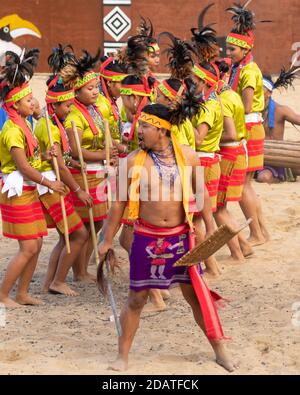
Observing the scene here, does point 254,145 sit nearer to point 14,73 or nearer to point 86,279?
point 86,279

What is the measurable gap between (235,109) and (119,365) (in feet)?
10.7

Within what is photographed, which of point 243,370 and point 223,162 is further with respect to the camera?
point 223,162

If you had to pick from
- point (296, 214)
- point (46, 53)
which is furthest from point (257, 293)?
point (46, 53)

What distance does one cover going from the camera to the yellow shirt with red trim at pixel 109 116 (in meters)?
8.63

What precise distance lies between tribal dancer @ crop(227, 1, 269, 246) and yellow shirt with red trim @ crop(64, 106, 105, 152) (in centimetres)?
189

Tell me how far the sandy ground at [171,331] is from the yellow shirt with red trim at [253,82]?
1.48 m

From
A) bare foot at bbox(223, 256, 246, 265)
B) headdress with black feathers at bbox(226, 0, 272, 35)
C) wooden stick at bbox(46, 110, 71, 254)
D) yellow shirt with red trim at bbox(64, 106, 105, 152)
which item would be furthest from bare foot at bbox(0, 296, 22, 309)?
headdress with black feathers at bbox(226, 0, 272, 35)

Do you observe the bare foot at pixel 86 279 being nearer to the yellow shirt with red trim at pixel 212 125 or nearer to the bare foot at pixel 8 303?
the bare foot at pixel 8 303

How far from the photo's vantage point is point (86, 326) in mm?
7598

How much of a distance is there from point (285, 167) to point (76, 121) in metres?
4.72

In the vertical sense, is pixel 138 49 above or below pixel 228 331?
above

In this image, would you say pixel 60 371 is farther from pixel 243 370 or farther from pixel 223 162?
pixel 223 162

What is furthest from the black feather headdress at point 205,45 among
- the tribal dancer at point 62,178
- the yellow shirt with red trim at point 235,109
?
the tribal dancer at point 62,178

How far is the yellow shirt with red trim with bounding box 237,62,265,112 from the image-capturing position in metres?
9.71
